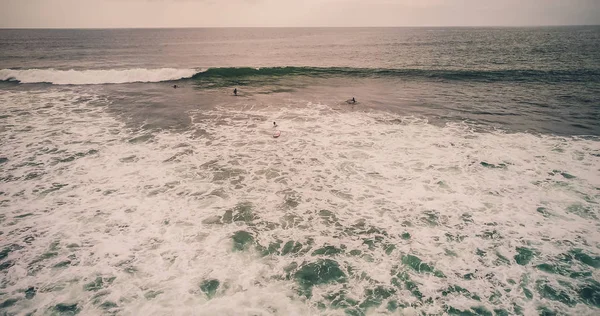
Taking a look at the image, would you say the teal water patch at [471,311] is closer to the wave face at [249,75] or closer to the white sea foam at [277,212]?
the white sea foam at [277,212]

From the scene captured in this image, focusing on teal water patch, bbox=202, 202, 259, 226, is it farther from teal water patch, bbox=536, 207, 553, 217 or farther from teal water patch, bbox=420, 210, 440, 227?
teal water patch, bbox=536, 207, 553, 217

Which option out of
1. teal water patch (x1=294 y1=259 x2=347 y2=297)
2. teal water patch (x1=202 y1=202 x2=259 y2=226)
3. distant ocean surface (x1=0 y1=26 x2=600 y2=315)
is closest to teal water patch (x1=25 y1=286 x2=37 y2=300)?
distant ocean surface (x1=0 y1=26 x2=600 y2=315)

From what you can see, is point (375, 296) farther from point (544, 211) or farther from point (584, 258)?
point (544, 211)

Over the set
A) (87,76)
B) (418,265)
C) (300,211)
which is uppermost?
(87,76)

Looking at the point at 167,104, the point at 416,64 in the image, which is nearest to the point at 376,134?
the point at 167,104

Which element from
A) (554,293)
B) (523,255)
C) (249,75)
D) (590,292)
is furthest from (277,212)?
(249,75)

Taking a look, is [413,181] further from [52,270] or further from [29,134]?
[29,134]

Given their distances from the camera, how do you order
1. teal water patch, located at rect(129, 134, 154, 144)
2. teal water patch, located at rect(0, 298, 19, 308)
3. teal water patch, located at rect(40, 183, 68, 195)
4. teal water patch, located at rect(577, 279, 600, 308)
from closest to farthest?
teal water patch, located at rect(0, 298, 19, 308) < teal water patch, located at rect(577, 279, 600, 308) < teal water patch, located at rect(40, 183, 68, 195) < teal water patch, located at rect(129, 134, 154, 144)
